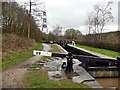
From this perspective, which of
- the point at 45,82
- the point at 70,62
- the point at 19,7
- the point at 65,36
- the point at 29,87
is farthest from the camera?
the point at 65,36

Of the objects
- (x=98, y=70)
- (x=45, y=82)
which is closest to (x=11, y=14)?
(x=98, y=70)

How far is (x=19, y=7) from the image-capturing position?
3406 cm

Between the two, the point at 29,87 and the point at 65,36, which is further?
the point at 65,36

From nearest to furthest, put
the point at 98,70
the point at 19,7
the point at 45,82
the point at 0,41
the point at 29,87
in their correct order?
the point at 29,87 < the point at 45,82 < the point at 98,70 < the point at 0,41 < the point at 19,7

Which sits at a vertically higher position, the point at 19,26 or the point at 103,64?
the point at 19,26

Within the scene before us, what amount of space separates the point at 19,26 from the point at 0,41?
48.1ft

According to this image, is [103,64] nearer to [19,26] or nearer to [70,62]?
[70,62]

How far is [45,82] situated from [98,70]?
249 inches

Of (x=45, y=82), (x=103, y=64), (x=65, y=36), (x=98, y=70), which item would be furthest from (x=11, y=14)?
(x=65, y=36)

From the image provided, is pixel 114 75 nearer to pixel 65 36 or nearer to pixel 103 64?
pixel 103 64

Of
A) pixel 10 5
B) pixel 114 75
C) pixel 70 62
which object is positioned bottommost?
pixel 114 75

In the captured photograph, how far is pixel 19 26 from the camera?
A: 37031 mm

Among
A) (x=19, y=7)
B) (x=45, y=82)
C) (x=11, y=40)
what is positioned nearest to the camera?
(x=45, y=82)

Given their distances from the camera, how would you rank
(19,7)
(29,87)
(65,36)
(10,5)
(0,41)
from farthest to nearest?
(65,36) < (19,7) < (10,5) < (0,41) < (29,87)
